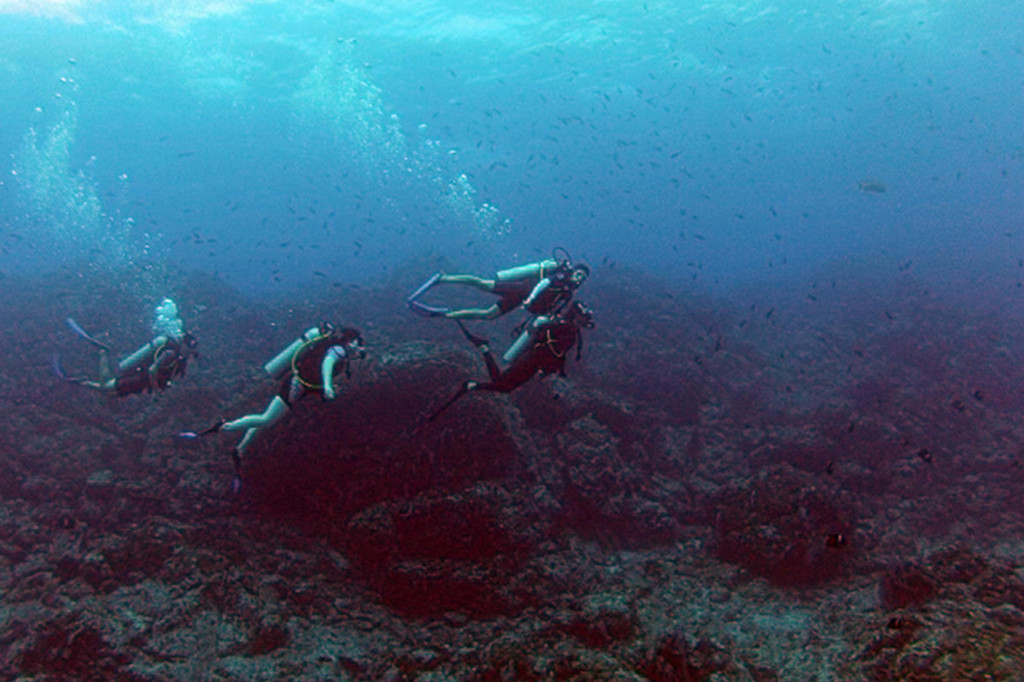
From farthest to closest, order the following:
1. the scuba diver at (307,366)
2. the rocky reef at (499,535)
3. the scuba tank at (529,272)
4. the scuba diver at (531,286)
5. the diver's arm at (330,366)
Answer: the scuba tank at (529,272) → the scuba diver at (531,286) → the scuba diver at (307,366) → the diver's arm at (330,366) → the rocky reef at (499,535)

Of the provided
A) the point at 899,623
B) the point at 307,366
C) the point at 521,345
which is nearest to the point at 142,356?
the point at 307,366

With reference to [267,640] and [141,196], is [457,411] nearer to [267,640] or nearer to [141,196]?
[267,640]

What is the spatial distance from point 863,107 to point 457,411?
7966cm

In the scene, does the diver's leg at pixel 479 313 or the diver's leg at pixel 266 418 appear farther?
the diver's leg at pixel 479 313

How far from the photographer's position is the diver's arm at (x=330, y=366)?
6625 millimetres

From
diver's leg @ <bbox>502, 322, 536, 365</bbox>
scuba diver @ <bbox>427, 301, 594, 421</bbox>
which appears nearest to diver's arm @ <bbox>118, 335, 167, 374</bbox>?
scuba diver @ <bbox>427, 301, 594, 421</bbox>

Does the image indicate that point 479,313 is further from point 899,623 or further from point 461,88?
point 461,88

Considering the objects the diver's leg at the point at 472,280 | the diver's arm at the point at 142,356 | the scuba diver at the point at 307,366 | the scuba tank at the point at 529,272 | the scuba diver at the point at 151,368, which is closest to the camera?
the scuba diver at the point at 307,366

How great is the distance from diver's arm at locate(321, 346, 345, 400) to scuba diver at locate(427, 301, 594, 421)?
1.36 meters

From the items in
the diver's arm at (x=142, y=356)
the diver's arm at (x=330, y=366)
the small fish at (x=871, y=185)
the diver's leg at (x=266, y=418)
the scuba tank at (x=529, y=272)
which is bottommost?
the small fish at (x=871, y=185)

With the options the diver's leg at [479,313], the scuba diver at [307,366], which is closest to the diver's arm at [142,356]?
the scuba diver at [307,366]

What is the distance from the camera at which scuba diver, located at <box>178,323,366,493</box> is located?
6961mm

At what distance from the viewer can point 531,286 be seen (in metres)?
8.02

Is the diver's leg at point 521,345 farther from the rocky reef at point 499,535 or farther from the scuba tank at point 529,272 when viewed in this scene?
the rocky reef at point 499,535
